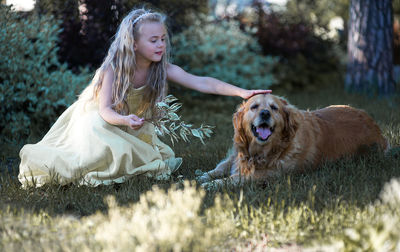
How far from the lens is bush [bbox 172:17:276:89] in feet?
27.9

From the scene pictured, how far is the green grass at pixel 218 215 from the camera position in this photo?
2.13 meters

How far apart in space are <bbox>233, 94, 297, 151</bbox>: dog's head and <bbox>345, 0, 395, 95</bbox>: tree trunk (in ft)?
15.2

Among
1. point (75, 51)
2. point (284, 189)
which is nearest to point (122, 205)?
point (284, 189)

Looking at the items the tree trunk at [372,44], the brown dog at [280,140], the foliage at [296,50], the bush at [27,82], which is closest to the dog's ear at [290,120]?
the brown dog at [280,140]

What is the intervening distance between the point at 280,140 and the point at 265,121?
0.25m

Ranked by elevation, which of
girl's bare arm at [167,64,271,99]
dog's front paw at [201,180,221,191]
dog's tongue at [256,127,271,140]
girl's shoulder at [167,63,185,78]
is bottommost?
dog's front paw at [201,180,221,191]

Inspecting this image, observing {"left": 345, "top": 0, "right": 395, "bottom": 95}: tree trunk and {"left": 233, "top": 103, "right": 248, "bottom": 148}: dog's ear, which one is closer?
{"left": 233, "top": 103, "right": 248, "bottom": 148}: dog's ear

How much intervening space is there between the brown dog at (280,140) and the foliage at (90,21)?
8.95ft

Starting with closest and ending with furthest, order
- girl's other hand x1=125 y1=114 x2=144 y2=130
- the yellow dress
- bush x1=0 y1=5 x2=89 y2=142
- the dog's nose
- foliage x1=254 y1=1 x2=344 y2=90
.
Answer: girl's other hand x1=125 y1=114 x2=144 y2=130 → the dog's nose → the yellow dress → bush x1=0 y1=5 x2=89 y2=142 → foliage x1=254 y1=1 x2=344 y2=90

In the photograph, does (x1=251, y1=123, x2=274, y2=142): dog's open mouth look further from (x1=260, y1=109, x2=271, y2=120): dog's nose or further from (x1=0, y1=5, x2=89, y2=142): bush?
(x1=0, y1=5, x2=89, y2=142): bush

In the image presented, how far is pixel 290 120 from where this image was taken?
11.4 feet

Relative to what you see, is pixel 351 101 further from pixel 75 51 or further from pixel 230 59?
pixel 75 51

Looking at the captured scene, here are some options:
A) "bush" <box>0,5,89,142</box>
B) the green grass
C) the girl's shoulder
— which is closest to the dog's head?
the green grass

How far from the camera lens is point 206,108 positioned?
25.2ft
